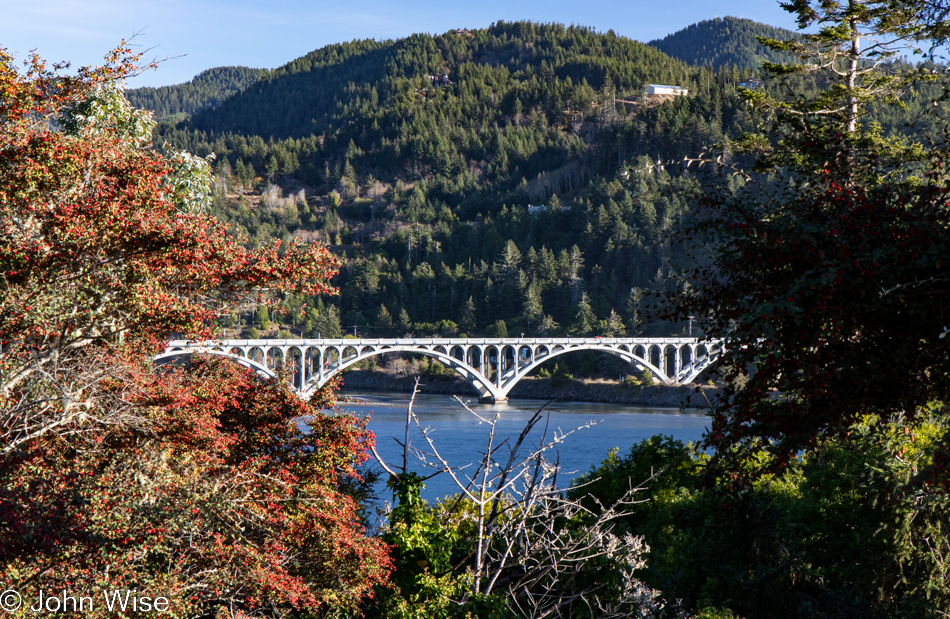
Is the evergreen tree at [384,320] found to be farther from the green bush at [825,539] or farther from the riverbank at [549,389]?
the green bush at [825,539]

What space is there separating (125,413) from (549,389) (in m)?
66.5

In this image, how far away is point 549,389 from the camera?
239 feet

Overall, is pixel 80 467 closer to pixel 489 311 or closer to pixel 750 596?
pixel 750 596

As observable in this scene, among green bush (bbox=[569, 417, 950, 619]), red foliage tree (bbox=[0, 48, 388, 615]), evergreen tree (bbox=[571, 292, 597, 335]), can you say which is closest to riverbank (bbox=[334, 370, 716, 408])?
evergreen tree (bbox=[571, 292, 597, 335])

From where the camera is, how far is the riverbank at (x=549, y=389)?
61219 mm

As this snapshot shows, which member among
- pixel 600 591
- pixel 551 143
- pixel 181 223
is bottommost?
pixel 600 591

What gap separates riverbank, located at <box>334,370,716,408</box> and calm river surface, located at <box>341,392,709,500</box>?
212cm

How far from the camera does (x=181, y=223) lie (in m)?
7.39

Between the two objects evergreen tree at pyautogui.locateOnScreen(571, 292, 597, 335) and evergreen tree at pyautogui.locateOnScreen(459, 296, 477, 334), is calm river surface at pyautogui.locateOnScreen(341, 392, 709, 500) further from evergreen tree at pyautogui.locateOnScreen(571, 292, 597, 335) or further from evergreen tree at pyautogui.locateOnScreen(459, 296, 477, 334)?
evergreen tree at pyautogui.locateOnScreen(459, 296, 477, 334)

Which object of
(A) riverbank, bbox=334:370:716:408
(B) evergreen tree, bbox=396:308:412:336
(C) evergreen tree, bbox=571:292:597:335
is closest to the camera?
(A) riverbank, bbox=334:370:716:408

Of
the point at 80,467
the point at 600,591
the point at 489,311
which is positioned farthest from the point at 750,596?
the point at 489,311

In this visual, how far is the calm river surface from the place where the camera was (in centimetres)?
3039

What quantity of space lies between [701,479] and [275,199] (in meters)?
157

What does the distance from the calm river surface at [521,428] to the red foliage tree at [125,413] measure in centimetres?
1421
